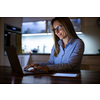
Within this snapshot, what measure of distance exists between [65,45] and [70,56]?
32cm

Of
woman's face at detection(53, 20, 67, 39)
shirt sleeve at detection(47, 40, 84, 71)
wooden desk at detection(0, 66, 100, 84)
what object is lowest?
wooden desk at detection(0, 66, 100, 84)

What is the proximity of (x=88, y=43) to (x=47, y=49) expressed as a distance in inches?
53.4

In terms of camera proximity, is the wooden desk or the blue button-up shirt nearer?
the wooden desk

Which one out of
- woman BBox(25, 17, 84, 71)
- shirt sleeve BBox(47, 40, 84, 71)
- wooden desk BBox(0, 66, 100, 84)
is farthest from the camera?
woman BBox(25, 17, 84, 71)

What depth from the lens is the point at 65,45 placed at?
76.1 inches

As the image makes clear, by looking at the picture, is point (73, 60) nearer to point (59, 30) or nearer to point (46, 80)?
point (59, 30)

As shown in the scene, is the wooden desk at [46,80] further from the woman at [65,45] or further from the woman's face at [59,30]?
the woman's face at [59,30]

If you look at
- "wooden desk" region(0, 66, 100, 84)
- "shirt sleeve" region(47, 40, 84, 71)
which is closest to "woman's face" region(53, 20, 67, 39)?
"shirt sleeve" region(47, 40, 84, 71)

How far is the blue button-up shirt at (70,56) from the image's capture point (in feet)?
4.61

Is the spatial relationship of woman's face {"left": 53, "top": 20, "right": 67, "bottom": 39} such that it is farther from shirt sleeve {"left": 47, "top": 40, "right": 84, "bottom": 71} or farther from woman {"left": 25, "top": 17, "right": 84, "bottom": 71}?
shirt sleeve {"left": 47, "top": 40, "right": 84, "bottom": 71}

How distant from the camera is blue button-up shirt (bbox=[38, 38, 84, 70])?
1.40 metres
